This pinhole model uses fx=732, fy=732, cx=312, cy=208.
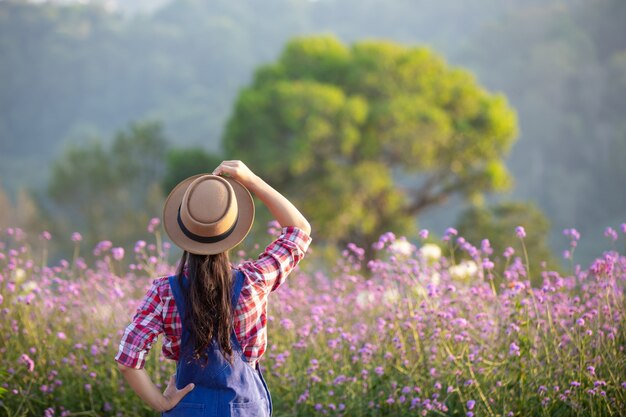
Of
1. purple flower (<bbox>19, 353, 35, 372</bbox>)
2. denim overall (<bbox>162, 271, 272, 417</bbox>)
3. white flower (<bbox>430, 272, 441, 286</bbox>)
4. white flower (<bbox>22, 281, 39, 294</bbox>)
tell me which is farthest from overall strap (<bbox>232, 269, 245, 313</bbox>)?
white flower (<bbox>22, 281, 39, 294</bbox>)

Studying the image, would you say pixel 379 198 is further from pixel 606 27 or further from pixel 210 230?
pixel 606 27

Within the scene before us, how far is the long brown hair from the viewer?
1.95 m

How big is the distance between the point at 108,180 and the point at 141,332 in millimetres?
34034

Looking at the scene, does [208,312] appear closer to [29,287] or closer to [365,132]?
[29,287]

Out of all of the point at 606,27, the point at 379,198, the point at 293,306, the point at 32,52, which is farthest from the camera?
the point at 32,52

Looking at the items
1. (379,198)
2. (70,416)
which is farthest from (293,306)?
(379,198)

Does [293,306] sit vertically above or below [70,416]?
above

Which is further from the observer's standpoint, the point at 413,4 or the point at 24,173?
the point at 413,4

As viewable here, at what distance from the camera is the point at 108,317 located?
159 inches

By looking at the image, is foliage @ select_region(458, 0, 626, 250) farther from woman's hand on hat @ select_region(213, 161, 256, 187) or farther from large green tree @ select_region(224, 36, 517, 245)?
woman's hand on hat @ select_region(213, 161, 256, 187)

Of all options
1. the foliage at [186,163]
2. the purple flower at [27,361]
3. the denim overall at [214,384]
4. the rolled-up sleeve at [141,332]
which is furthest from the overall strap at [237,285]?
the foliage at [186,163]

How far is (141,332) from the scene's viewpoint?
1.94 metres

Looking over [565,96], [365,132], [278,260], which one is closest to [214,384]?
[278,260]

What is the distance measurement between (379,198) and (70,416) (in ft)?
49.2
